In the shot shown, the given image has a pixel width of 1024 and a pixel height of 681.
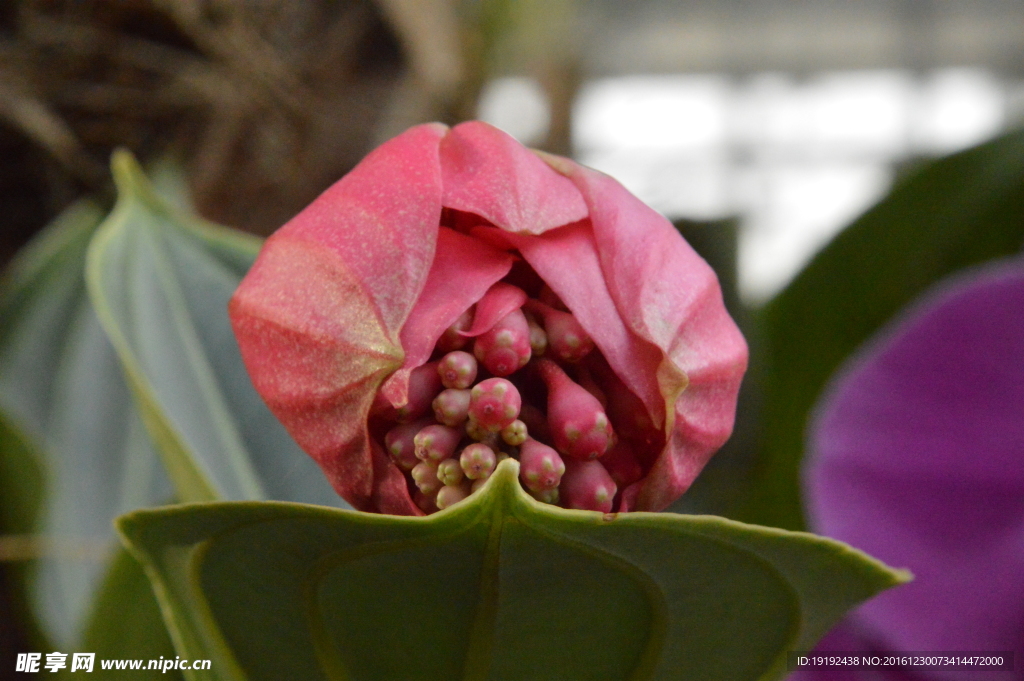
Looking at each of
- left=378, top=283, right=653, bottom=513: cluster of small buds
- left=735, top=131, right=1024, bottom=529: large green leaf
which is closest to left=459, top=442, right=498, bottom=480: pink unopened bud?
left=378, top=283, right=653, bottom=513: cluster of small buds

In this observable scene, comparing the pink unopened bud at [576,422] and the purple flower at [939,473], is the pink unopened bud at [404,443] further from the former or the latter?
the purple flower at [939,473]

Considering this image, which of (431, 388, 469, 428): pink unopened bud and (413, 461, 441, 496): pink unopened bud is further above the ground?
(431, 388, 469, 428): pink unopened bud

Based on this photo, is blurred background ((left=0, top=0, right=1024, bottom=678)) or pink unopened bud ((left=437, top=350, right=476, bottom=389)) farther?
blurred background ((left=0, top=0, right=1024, bottom=678))

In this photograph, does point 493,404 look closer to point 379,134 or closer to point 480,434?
point 480,434

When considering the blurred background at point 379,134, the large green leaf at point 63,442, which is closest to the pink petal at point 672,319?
the blurred background at point 379,134

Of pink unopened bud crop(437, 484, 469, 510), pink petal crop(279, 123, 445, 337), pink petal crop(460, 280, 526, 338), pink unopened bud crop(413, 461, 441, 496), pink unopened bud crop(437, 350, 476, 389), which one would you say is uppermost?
pink petal crop(279, 123, 445, 337)

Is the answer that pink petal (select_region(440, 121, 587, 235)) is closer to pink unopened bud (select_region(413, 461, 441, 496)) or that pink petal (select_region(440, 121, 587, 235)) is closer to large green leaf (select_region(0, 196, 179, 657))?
pink unopened bud (select_region(413, 461, 441, 496))

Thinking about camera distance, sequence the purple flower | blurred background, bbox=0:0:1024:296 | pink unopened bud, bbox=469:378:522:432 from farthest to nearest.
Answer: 1. blurred background, bbox=0:0:1024:296
2. the purple flower
3. pink unopened bud, bbox=469:378:522:432
